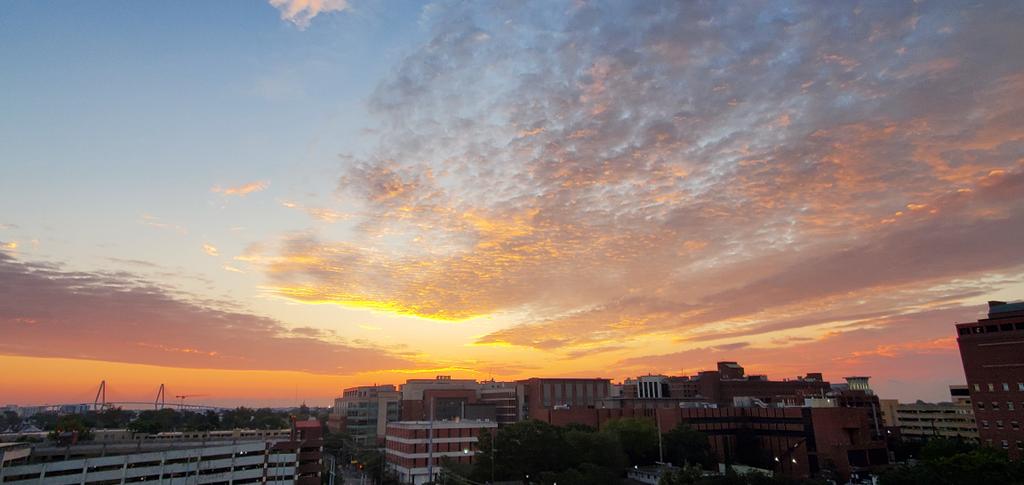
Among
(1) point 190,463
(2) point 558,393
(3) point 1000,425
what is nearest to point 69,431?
(1) point 190,463

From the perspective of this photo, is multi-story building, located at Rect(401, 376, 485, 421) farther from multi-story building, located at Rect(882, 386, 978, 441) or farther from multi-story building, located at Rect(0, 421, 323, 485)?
multi-story building, located at Rect(882, 386, 978, 441)

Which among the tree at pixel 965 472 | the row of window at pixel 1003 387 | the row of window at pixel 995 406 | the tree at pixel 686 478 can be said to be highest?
the row of window at pixel 1003 387

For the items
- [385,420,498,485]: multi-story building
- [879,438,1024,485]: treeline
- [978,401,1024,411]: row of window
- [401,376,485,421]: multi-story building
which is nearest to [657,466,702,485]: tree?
[879,438,1024,485]: treeline

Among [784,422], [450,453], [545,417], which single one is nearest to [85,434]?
[450,453]

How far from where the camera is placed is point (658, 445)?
7975 centimetres

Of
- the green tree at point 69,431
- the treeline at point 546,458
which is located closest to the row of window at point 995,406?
the treeline at point 546,458

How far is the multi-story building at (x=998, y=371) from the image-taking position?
74000 mm

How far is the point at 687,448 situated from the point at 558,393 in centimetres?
6516

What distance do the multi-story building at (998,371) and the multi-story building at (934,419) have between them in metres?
54.6

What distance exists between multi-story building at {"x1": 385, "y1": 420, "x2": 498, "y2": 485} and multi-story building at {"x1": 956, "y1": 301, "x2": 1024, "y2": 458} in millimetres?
71801

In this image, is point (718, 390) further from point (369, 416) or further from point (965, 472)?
point (965, 472)

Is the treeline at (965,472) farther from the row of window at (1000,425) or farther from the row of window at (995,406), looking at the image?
the row of window at (995,406)

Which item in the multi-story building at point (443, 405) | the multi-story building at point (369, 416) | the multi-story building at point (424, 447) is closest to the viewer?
the multi-story building at point (424, 447)

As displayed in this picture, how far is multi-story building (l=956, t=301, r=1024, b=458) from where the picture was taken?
2913 inches
